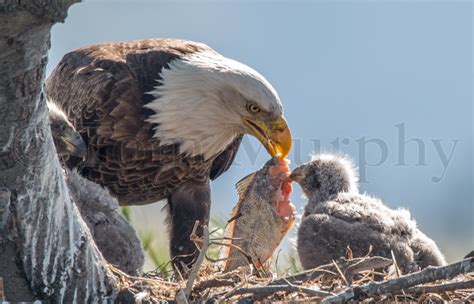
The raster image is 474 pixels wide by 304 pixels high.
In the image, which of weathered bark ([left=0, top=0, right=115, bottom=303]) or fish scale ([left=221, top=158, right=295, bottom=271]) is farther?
fish scale ([left=221, top=158, right=295, bottom=271])

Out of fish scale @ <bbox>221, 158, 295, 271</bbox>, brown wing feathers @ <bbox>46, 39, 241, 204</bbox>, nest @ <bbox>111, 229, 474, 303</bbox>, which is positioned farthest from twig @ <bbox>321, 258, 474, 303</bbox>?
brown wing feathers @ <bbox>46, 39, 241, 204</bbox>

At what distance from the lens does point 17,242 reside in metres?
4.09

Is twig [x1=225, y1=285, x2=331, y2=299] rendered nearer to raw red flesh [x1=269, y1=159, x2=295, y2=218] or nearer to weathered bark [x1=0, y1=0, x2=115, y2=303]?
weathered bark [x1=0, y1=0, x2=115, y2=303]

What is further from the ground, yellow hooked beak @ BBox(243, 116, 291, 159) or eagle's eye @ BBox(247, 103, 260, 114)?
eagle's eye @ BBox(247, 103, 260, 114)

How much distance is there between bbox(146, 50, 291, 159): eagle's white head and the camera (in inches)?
241

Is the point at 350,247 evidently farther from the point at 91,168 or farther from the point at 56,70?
the point at 56,70

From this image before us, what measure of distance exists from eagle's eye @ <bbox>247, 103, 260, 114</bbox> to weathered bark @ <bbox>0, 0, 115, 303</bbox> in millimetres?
1941

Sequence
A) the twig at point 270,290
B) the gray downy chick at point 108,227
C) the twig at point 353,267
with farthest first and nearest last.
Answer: the gray downy chick at point 108,227 → the twig at point 353,267 → the twig at point 270,290

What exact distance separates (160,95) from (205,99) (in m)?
0.32

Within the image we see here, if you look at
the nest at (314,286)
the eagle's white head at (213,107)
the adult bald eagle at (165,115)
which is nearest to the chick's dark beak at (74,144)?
the adult bald eagle at (165,115)

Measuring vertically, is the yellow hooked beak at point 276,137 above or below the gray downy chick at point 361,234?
above

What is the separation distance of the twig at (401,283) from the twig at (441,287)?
0.15 metres

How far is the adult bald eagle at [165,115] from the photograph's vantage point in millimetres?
6137

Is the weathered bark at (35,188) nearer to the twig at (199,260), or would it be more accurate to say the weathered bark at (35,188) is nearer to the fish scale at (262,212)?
the twig at (199,260)
